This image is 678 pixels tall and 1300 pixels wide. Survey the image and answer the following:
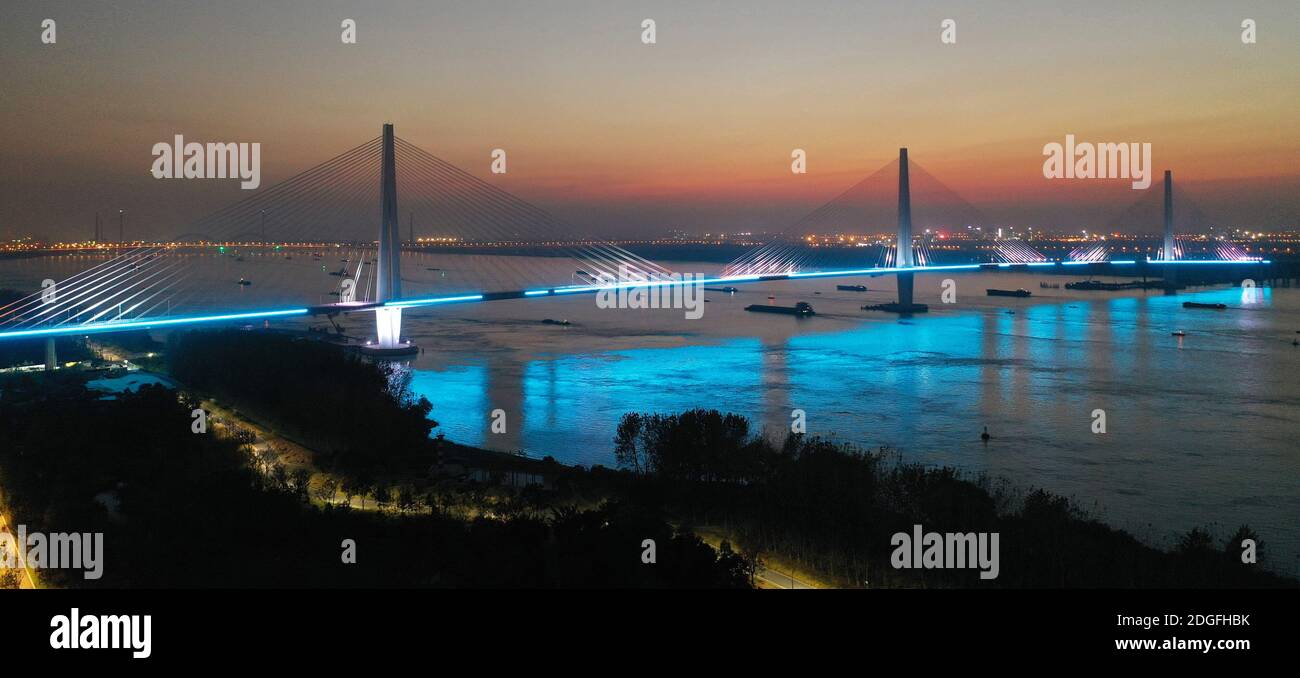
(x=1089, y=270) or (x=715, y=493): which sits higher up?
(x=1089, y=270)

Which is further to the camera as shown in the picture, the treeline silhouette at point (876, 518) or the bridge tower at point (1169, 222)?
the bridge tower at point (1169, 222)

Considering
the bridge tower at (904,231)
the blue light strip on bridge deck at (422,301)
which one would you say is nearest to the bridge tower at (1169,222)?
the bridge tower at (904,231)

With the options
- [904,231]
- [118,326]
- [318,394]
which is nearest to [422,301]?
[118,326]

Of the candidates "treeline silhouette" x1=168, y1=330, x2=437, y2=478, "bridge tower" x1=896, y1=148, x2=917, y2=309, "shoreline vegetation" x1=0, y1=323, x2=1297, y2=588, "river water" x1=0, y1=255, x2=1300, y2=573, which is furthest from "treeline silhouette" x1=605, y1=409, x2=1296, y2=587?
"bridge tower" x1=896, y1=148, x2=917, y2=309

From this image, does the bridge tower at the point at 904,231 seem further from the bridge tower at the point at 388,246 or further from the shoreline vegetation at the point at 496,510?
the shoreline vegetation at the point at 496,510

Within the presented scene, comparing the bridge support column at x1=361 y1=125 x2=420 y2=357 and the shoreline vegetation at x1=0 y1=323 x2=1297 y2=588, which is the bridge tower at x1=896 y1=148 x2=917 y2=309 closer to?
the bridge support column at x1=361 y1=125 x2=420 y2=357
